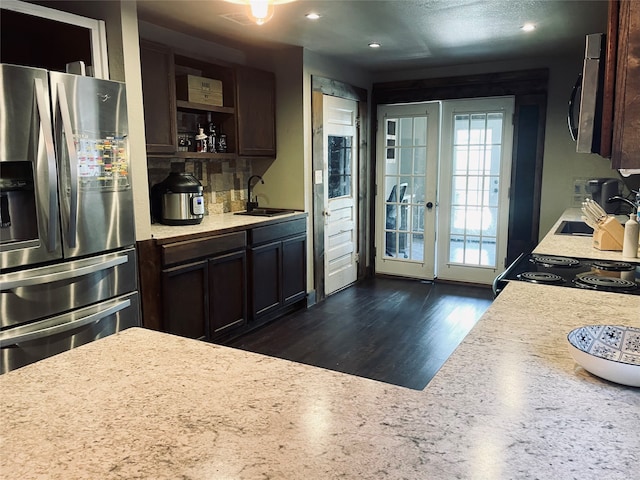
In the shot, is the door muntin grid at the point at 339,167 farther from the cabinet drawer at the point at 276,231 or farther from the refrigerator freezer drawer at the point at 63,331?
the refrigerator freezer drawer at the point at 63,331

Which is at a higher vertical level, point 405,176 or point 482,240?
point 405,176

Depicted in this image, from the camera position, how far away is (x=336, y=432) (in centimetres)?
89

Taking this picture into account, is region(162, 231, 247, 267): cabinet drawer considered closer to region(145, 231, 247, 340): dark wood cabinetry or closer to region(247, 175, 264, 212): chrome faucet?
region(145, 231, 247, 340): dark wood cabinetry

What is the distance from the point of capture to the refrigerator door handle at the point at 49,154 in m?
2.33

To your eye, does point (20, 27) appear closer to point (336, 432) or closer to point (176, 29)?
point (176, 29)

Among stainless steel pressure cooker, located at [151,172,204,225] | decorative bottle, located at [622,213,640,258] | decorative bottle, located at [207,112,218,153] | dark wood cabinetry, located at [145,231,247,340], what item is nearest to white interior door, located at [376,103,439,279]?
decorative bottle, located at [207,112,218,153]

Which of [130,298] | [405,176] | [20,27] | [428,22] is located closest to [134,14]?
[20,27]

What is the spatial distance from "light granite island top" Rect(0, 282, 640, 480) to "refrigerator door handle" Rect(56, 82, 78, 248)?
140 centimetres

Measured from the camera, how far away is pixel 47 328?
2455mm

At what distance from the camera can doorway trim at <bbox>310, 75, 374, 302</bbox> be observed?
4641 mm

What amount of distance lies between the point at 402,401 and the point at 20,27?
3092mm

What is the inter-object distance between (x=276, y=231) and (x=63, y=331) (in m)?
1.96

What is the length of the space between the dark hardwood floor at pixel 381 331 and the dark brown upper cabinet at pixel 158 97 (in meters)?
1.55

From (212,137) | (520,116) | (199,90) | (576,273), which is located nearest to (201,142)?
(212,137)
